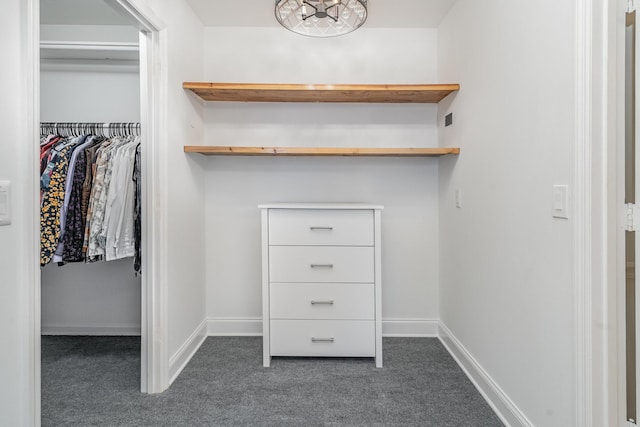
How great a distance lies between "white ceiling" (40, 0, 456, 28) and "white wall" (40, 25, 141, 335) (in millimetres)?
119

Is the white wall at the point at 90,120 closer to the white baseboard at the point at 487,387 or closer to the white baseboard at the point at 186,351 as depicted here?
the white baseboard at the point at 186,351

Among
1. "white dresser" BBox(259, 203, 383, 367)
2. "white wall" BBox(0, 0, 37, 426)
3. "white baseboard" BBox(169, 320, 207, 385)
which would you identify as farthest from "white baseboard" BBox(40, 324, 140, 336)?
"white wall" BBox(0, 0, 37, 426)

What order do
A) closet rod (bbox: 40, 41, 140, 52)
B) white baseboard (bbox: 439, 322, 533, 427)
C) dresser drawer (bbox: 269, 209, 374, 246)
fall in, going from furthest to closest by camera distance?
closet rod (bbox: 40, 41, 140, 52)
dresser drawer (bbox: 269, 209, 374, 246)
white baseboard (bbox: 439, 322, 533, 427)

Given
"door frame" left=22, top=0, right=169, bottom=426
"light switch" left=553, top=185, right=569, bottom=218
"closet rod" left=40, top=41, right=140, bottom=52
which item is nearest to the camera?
"light switch" left=553, top=185, right=569, bottom=218

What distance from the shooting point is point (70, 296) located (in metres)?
2.71

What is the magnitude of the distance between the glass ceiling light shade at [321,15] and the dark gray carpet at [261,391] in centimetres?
197

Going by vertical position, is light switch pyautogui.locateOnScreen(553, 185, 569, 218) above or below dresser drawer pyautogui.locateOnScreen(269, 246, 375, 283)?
above

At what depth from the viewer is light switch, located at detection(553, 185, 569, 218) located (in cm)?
122

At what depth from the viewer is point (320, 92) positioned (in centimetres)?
233

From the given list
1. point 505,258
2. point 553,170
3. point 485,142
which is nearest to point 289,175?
point 485,142

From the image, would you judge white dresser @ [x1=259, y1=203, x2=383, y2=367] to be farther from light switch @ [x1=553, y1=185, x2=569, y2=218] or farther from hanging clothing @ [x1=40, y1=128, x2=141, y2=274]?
light switch @ [x1=553, y1=185, x2=569, y2=218]

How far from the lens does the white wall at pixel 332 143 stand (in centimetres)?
263

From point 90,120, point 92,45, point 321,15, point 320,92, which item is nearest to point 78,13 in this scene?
point 92,45

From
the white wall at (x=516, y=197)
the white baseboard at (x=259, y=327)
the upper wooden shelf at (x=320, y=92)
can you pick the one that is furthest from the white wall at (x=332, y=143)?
the white wall at (x=516, y=197)
